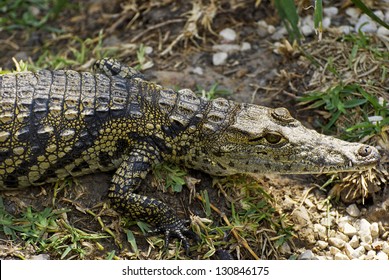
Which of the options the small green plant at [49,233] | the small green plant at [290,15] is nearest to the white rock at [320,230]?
the small green plant at [49,233]

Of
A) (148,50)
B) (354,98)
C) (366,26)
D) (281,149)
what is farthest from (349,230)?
(148,50)

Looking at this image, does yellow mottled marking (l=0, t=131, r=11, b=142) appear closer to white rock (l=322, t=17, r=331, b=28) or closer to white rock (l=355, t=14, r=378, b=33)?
white rock (l=322, t=17, r=331, b=28)

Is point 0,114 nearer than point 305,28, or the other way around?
point 0,114

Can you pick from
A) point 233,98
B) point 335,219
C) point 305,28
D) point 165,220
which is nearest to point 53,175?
point 165,220

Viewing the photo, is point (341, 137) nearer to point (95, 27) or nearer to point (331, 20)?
point (331, 20)

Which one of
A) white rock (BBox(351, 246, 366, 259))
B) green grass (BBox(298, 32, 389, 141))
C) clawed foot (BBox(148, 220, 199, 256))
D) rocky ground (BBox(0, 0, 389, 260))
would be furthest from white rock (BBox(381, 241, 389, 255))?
clawed foot (BBox(148, 220, 199, 256))
